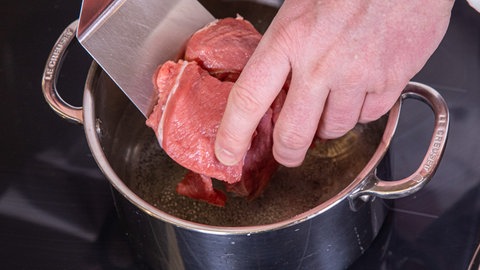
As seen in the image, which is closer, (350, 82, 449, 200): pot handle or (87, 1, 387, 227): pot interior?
(350, 82, 449, 200): pot handle

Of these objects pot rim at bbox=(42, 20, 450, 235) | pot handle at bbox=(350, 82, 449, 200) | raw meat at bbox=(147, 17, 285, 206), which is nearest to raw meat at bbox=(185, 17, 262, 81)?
raw meat at bbox=(147, 17, 285, 206)

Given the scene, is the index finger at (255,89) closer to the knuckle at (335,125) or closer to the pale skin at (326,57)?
the pale skin at (326,57)

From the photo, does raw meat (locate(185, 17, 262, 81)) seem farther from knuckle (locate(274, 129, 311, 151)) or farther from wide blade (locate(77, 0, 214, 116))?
knuckle (locate(274, 129, 311, 151))

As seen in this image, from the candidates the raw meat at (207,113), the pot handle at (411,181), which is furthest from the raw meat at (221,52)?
the pot handle at (411,181)

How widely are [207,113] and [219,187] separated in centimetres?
23

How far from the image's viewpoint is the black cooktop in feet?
4.23

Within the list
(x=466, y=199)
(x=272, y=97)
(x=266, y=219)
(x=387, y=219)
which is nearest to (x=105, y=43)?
(x=272, y=97)

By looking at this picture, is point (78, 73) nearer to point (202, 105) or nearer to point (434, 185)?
point (202, 105)

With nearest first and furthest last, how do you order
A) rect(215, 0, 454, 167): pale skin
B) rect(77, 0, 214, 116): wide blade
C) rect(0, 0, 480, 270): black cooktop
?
rect(215, 0, 454, 167): pale skin → rect(77, 0, 214, 116): wide blade → rect(0, 0, 480, 270): black cooktop

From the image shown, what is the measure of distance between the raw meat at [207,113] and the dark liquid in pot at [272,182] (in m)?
0.05

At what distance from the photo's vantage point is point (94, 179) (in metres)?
1.40

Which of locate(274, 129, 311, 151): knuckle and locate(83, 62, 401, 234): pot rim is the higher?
locate(274, 129, 311, 151): knuckle

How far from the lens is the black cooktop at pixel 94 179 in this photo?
1.29 metres

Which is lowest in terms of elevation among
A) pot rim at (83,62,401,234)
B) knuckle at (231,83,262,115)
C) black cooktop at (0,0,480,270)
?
black cooktop at (0,0,480,270)
